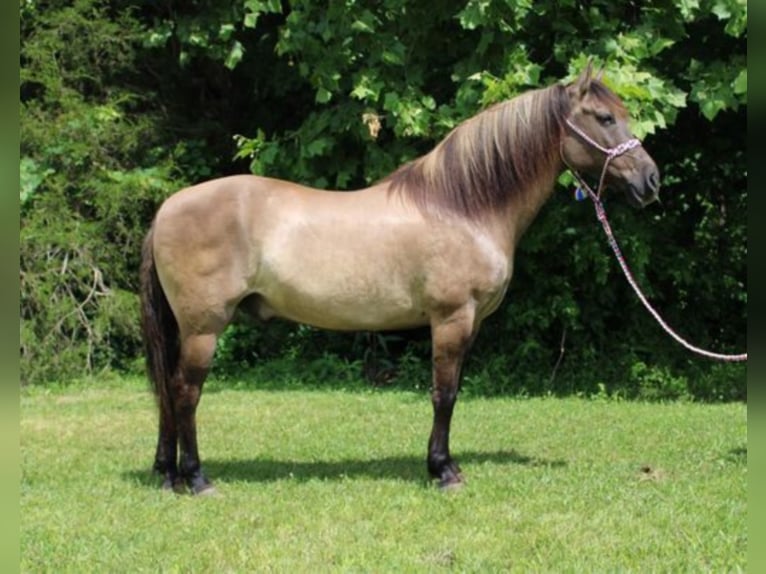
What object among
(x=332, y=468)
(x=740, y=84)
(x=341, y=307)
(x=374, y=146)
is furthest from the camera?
(x=374, y=146)

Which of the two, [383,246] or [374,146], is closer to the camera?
[383,246]

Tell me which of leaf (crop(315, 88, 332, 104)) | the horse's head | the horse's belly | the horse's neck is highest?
the horse's head

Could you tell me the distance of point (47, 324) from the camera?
384 inches

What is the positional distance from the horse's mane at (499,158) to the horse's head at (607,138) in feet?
0.20

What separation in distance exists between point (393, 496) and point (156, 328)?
1.68m

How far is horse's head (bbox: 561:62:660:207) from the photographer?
4.96 meters

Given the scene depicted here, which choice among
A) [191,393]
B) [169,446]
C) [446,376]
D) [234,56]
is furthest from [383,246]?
[234,56]

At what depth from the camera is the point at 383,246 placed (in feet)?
16.3

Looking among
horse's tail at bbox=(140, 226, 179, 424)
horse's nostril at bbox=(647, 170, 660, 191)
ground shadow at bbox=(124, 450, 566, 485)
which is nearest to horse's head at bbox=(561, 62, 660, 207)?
horse's nostril at bbox=(647, 170, 660, 191)

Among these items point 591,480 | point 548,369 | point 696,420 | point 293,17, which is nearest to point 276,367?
point 548,369

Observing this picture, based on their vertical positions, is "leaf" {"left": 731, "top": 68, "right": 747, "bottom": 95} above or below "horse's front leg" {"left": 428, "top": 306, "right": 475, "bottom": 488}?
above

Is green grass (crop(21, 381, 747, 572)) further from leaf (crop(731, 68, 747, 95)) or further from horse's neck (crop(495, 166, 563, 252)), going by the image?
leaf (crop(731, 68, 747, 95))

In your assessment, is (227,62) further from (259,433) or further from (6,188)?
(6,188)

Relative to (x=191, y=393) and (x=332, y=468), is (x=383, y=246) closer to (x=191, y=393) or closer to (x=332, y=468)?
(x=191, y=393)
